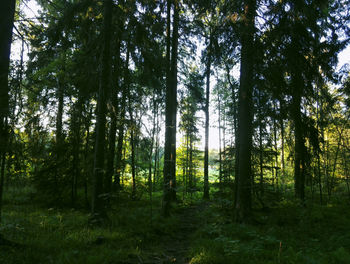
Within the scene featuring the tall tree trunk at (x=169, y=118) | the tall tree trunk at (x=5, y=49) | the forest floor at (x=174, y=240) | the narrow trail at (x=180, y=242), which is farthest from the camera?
the tall tree trunk at (x=169, y=118)

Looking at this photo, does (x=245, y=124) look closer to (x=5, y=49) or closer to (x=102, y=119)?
(x=102, y=119)

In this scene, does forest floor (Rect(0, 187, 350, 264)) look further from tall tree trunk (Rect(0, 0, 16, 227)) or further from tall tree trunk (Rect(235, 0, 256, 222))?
tall tree trunk (Rect(0, 0, 16, 227))

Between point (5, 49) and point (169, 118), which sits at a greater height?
point (5, 49)

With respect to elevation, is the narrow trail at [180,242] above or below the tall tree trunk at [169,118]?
below

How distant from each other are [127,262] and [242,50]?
7522 mm

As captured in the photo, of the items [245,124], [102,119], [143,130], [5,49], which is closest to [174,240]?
[143,130]

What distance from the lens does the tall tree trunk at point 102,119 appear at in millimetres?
6824

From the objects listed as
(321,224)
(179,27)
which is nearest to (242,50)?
(179,27)

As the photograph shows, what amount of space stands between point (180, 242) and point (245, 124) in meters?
4.60

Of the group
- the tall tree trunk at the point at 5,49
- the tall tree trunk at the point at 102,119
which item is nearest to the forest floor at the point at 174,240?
the tall tree trunk at the point at 102,119

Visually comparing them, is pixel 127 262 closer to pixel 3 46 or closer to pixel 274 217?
pixel 3 46

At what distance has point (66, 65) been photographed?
9461 mm

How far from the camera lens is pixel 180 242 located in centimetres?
626

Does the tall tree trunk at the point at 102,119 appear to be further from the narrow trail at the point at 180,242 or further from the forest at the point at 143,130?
the narrow trail at the point at 180,242
